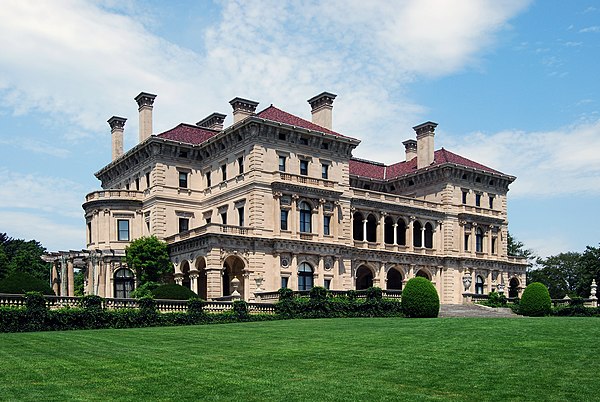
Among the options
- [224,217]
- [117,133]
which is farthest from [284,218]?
[117,133]

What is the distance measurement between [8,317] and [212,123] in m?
35.4

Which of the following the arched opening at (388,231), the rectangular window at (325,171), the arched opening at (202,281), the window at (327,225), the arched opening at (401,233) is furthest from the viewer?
the arched opening at (401,233)

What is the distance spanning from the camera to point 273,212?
53.0 meters

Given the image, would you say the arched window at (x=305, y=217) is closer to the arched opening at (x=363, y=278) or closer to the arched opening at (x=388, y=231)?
the arched opening at (x=363, y=278)

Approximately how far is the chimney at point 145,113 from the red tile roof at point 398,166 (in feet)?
62.5

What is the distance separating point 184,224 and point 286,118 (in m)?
11.7

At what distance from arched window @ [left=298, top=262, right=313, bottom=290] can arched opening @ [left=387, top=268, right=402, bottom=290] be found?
1331 cm

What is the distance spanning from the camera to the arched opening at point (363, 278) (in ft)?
211

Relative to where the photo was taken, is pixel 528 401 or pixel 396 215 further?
pixel 396 215

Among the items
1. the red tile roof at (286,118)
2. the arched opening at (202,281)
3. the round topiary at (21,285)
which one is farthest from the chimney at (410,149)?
the round topiary at (21,285)

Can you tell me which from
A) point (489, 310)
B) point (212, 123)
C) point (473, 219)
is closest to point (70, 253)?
point (212, 123)

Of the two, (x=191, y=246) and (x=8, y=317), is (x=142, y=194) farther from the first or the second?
(x=8, y=317)

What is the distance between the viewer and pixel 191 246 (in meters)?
52.3

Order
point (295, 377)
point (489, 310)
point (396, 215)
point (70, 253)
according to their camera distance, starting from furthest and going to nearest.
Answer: point (396, 215)
point (70, 253)
point (489, 310)
point (295, 377)
